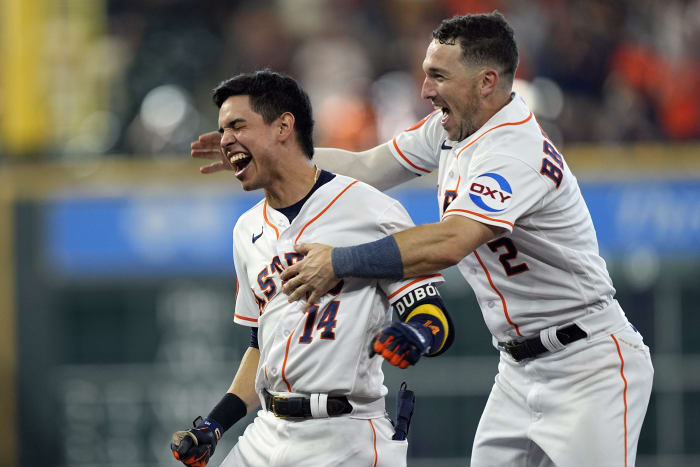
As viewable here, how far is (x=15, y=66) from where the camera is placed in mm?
11172

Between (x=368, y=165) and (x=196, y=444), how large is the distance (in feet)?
4.61

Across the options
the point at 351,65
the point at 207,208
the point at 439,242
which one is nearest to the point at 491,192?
the point at 439,242

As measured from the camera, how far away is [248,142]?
3961mm

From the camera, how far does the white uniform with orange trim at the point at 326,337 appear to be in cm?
379

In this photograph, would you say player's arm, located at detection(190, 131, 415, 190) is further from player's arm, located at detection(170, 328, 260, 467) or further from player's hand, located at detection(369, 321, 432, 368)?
player's hand, located at detection(369, 321, 432, 368)

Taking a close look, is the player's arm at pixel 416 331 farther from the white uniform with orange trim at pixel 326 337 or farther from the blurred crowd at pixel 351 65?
the blurred crowd at pixel 351 65

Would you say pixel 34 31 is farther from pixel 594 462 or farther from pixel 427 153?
pixel 594 462

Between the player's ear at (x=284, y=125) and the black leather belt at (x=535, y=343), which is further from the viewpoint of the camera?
the black leather belt at (x=535, y=343)

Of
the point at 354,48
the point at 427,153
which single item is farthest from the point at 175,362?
the point at 427,153

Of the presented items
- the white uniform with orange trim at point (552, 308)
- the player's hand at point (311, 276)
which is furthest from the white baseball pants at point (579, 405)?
the player's hand at point (311, 276)

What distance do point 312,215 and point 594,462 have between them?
1351mm

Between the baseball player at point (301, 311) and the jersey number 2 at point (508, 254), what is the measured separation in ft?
1.43

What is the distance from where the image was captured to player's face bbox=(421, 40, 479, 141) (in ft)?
13.8

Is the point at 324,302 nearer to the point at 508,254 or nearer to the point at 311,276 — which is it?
the point at 311,276
